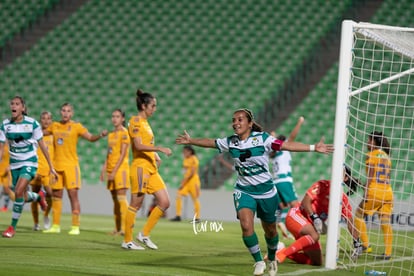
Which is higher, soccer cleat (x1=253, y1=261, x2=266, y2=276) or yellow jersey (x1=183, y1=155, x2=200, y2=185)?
soccer cleat (x1=253, y1=261, x2=266, y2=276)

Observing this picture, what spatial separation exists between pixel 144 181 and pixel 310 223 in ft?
7.69

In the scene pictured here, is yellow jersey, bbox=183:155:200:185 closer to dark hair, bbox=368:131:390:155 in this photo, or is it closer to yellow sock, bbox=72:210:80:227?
yellow sock, bbox=72:210:80:227

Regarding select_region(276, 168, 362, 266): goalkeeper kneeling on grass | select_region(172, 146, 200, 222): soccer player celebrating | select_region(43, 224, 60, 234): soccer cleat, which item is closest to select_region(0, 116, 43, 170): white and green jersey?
select_region(43, 224, 60, 234): soccer cleat

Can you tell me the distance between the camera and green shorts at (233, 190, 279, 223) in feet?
28.2

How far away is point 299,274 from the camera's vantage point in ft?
29.0

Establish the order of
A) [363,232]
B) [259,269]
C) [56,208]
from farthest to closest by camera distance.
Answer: [56,208] < [363,232] < [259,269]

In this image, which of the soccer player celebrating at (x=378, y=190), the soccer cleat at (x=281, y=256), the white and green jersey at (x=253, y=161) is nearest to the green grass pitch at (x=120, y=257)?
the soccer cleat at (x=281, y=256)

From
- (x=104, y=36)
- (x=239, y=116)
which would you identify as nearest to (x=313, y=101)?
(x=104, y=36)

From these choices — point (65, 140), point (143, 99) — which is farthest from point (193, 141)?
point (65, 140)

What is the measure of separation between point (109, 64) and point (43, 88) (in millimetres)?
2125

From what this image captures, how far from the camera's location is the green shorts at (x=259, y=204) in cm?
859

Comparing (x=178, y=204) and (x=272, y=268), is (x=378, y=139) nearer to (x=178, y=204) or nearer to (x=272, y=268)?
(x=272, y=268)

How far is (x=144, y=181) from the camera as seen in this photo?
11039mm

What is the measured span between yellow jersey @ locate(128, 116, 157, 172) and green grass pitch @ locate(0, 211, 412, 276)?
1186mm
